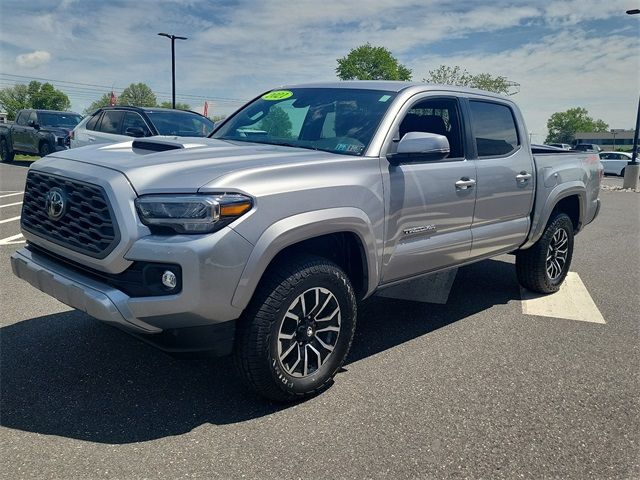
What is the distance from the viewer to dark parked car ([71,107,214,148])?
1047 cm

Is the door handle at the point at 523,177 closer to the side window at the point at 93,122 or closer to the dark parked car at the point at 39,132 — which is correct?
the side window at the point at 93,122

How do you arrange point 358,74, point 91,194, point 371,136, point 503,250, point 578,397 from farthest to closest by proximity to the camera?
point 358,74 < point 503,250 < point 371,136 < point 578,397 < point 91,194

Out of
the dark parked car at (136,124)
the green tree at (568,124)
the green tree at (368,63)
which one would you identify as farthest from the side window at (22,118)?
the green tree at (568,124)

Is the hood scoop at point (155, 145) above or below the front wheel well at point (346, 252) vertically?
above

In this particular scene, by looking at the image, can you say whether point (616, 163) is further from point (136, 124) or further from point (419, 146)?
point (419, 146)

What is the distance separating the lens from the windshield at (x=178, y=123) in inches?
414

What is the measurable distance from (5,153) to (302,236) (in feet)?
69.1

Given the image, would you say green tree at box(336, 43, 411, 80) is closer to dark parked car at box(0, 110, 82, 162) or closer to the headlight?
dark parked car at box(0, 110, 82, 162)

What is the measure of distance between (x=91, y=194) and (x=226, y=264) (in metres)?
0.83

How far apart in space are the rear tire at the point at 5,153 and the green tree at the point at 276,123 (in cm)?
1914

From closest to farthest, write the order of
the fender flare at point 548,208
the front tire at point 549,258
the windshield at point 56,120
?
the fender flare at point 548,208 < the front tire at point 549,258 < the windshield at point 56,120

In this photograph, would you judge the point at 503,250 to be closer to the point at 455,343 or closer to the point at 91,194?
the point at 455,343

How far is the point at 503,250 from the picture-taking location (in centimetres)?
474

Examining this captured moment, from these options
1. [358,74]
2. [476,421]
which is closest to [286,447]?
[476,421]
